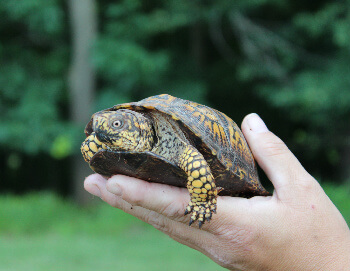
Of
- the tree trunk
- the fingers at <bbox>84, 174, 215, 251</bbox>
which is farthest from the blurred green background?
the fingers at <bbox>84, 174, 215, 251</bbox>

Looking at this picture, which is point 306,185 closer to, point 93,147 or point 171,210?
point 171,210

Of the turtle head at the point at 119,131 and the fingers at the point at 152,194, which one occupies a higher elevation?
the turtle head at the point at 119,131

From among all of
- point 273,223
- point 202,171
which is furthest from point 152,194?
point 273,223

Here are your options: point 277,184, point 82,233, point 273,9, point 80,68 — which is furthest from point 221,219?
point 273,9

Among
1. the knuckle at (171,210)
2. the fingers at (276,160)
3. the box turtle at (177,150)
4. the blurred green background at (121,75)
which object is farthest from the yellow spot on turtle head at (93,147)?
the blurred green background at (121,75)

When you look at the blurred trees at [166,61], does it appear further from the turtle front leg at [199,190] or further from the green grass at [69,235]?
the turtle front leg at [199,190]

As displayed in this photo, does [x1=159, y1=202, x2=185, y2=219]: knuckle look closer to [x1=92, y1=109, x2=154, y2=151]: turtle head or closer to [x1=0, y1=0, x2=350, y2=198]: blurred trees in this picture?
[x1=92, y1=109, x2=154, y2=151]: turtle head
